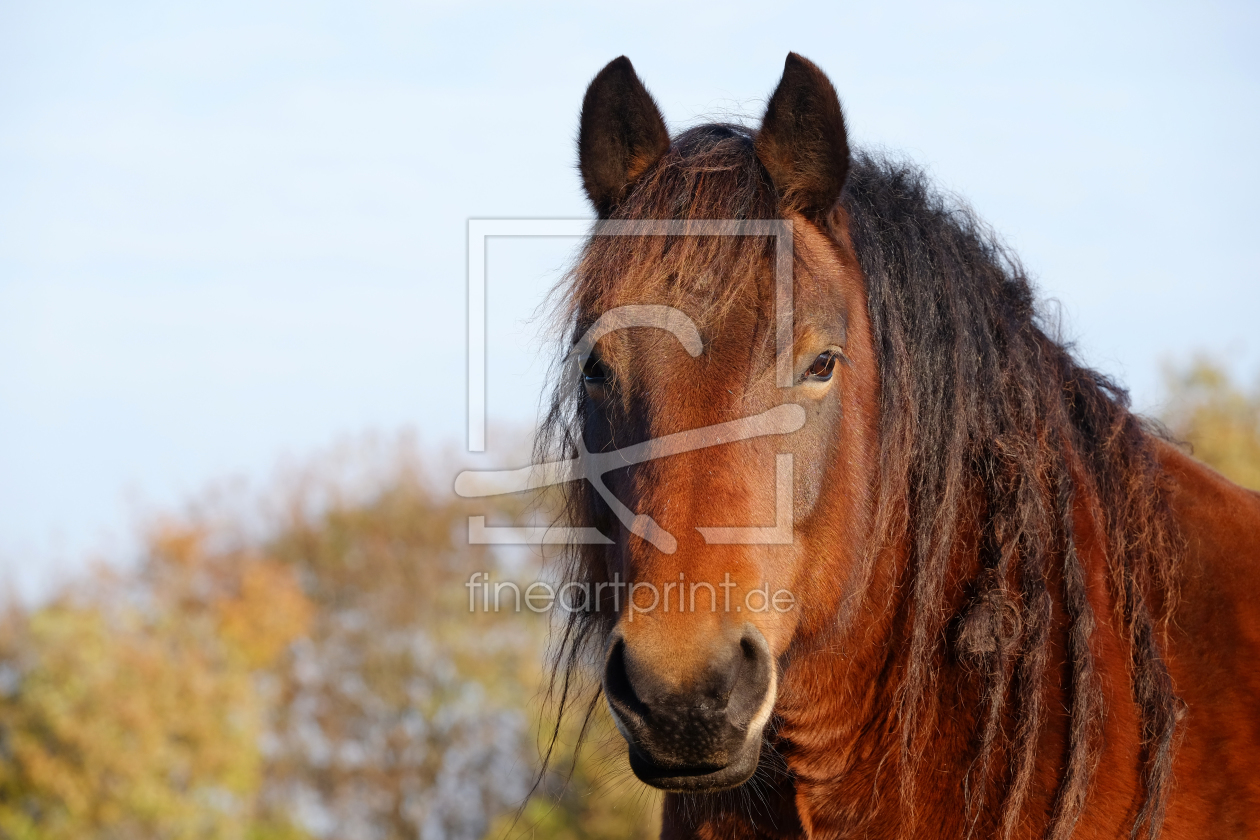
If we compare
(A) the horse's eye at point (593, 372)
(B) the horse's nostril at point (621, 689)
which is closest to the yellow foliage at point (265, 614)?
(A) the horse's eye at point (593, 372)

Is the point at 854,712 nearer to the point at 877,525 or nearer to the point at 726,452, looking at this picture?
the point at 877,525

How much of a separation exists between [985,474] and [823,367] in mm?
612

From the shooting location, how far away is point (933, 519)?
2842 millimetres

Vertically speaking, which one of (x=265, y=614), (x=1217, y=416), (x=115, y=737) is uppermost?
(x=1217, y=416)

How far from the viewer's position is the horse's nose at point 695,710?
230 cm

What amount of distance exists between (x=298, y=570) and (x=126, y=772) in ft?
31.3

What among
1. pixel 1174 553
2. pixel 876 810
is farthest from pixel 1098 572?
pixel 876 810

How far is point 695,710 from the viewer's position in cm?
229

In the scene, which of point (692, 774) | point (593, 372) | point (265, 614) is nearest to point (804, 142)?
point (593, 372)

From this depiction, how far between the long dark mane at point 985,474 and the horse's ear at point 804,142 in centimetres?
7

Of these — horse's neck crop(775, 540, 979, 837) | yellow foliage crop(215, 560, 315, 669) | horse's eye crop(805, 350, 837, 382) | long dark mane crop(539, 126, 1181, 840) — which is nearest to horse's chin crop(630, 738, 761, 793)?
horse's neck crop(775, 540, 979, 837)

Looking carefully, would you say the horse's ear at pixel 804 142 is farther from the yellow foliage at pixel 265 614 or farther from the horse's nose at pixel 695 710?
the yellow foliage at pixel 265 614

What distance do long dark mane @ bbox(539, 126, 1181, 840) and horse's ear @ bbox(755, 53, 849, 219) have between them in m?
0.07

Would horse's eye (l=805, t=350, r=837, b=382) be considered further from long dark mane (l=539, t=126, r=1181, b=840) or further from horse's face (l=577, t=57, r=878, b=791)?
long dark mane (l=539, t=126, r=1181, b=840)
